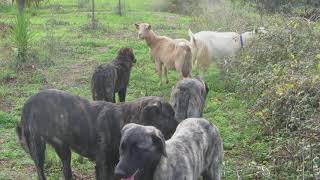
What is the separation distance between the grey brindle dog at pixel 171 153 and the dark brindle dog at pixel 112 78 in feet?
10.1

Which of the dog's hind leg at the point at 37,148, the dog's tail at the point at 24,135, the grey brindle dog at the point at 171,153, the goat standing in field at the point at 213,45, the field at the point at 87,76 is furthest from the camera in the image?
the goat standing in field at the point at 213,45

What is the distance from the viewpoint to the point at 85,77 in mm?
12430

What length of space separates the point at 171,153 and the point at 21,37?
30.2 ft

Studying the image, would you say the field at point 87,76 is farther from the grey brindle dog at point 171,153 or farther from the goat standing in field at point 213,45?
the grey brindle dog at point 171,153

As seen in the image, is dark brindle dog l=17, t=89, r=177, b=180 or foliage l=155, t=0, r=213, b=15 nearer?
dark brindle dog l=17, t=89, r=177, b=180

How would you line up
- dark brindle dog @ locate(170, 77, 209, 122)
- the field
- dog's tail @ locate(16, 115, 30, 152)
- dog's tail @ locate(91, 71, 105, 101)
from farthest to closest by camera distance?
1. dog's tail @ locate(91, 71, 105, 101)
2. the field
3. dark brindle dog @ locate(170, 77, 209, 122)
4. dog's tail @ locate(16, 115, 30, 152)

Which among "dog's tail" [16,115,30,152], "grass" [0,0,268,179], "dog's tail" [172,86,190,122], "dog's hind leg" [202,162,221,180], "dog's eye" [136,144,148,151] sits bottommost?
"grass" [0,0,268,179]

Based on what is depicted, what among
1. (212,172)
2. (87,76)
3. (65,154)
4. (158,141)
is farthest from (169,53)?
(158,141)

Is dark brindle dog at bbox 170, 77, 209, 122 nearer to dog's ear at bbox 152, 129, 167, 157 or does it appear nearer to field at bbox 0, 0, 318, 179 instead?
field at bbox 0, 0, 318, 179

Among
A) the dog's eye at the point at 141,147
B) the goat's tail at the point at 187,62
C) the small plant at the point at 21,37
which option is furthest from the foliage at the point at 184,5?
the dog's eye at the point at 141,147

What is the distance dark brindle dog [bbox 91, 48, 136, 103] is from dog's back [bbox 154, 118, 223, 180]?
10.2 feet

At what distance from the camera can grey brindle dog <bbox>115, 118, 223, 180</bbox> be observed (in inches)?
171

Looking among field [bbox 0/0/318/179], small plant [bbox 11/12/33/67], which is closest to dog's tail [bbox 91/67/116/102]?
field [bbox 0/0/318/179]

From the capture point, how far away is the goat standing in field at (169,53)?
1127 centimetres
